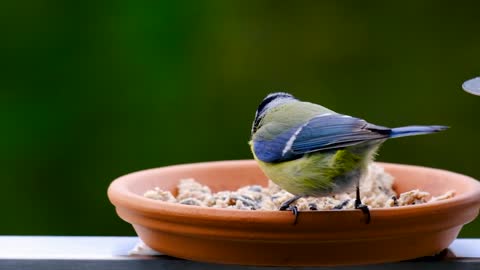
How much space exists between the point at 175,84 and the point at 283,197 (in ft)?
4.23

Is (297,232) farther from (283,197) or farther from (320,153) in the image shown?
(283,197)

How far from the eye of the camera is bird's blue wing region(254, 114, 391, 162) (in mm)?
2371

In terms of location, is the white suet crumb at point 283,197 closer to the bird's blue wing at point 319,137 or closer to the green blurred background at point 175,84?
the bird's blue wing at point 319,137

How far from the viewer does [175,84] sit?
13.0 feet

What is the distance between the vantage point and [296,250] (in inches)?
89.2

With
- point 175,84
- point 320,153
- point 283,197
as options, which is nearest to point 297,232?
point 320,153

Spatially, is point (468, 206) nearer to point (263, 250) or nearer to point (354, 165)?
point (354, 165)

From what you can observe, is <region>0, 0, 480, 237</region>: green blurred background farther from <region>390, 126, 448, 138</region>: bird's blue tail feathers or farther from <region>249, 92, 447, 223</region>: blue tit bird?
<region>390, 126, 448, 138</region>: bird's blue tail feathers

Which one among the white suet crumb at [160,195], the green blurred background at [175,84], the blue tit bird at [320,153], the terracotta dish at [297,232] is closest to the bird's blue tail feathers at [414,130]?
the blue tit bird at [320,153]

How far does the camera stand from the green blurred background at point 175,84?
155 inches

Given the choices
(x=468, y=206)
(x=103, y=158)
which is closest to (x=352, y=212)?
(x=468, y=206)

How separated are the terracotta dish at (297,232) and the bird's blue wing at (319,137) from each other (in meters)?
0.21

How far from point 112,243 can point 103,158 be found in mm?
1414

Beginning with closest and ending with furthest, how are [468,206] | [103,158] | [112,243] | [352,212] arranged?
[352,212]
[468,206]
[112,243]
[103,158]
